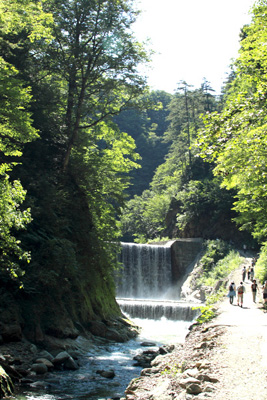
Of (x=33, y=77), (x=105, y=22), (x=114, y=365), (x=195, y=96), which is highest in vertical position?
(x=195, y=96)

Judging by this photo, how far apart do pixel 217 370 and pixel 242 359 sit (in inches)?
31.4

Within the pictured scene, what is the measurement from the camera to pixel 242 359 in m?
7.32

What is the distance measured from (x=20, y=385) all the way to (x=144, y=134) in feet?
257

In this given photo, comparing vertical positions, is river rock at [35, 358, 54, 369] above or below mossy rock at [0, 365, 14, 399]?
below

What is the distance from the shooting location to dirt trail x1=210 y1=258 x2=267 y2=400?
5602 millimetres

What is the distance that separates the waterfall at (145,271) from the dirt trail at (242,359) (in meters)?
21.3

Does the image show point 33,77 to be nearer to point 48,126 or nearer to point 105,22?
point 48,126

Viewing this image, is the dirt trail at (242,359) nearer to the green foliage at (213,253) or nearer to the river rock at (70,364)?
the river rock at (70,364)

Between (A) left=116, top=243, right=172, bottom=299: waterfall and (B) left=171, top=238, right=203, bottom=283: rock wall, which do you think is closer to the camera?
(A) left=116, top=243, right=172, bottom=299: waterfall

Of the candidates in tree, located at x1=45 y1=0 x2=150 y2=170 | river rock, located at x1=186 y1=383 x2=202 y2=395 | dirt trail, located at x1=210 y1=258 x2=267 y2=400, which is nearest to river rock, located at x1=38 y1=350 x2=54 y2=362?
dirt trail, located at x1=210 y1=258 x2=267 y2=400

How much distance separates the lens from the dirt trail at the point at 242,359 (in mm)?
5602

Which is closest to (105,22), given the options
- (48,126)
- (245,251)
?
(48,126)

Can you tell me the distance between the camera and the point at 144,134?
85.1m

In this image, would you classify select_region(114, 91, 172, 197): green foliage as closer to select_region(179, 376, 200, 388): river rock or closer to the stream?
the stream
